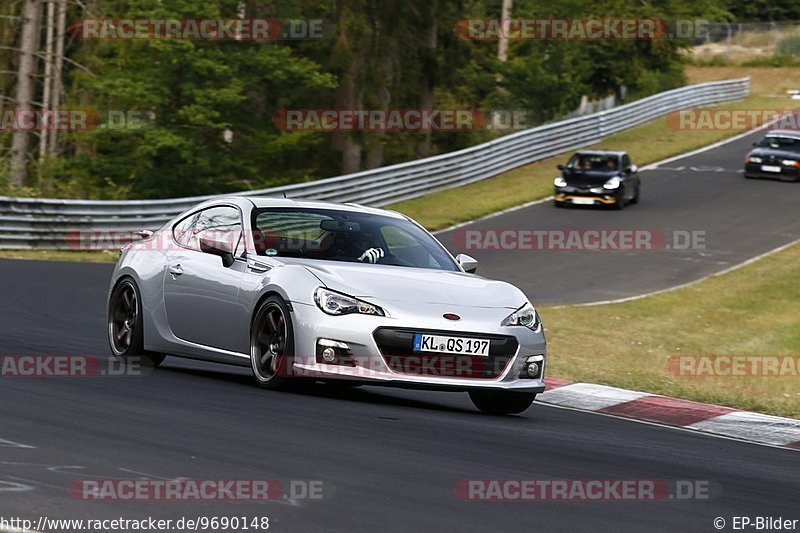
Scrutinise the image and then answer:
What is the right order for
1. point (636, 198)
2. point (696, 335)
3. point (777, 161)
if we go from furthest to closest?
point (777, 161) < point (636, 198) < point (696, 335)

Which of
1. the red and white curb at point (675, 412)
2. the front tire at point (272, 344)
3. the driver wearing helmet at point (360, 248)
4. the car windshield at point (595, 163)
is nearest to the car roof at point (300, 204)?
the driver wearing helmet at point (360, 248)

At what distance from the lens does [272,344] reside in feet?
32.2

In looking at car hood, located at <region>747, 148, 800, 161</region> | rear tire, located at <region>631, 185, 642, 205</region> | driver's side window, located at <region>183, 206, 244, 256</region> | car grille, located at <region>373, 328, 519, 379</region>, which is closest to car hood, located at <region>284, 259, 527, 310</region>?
car grille, located at <region>373, 328, 519, 379</region>

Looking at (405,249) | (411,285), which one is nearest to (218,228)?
(405,249)

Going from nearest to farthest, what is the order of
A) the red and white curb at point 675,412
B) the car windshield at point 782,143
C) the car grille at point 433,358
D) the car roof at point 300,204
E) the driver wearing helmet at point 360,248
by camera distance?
the car grille at point 433,358 → the driver wearing helmet at point 360,248 → the red and white curb at point 675,412 → the car roof at point 300,204 → the car windshield at point 782,143

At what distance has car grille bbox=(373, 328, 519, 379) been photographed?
932 centimetres

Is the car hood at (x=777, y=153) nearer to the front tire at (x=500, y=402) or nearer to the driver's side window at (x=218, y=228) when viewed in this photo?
the driver's side window at (x=218, y=228)

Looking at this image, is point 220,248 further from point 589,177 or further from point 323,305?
point 589,177

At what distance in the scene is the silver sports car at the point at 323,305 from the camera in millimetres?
9367

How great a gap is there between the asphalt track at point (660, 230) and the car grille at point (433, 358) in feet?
41.9

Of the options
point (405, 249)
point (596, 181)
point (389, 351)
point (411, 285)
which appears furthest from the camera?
point (596, 181)

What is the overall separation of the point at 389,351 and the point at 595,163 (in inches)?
1043

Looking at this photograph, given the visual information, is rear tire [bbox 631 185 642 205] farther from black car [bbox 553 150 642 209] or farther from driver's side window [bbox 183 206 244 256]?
driver's side window [bbox 183 206 244 256]

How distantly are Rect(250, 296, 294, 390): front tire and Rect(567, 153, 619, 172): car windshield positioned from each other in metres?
26.0
